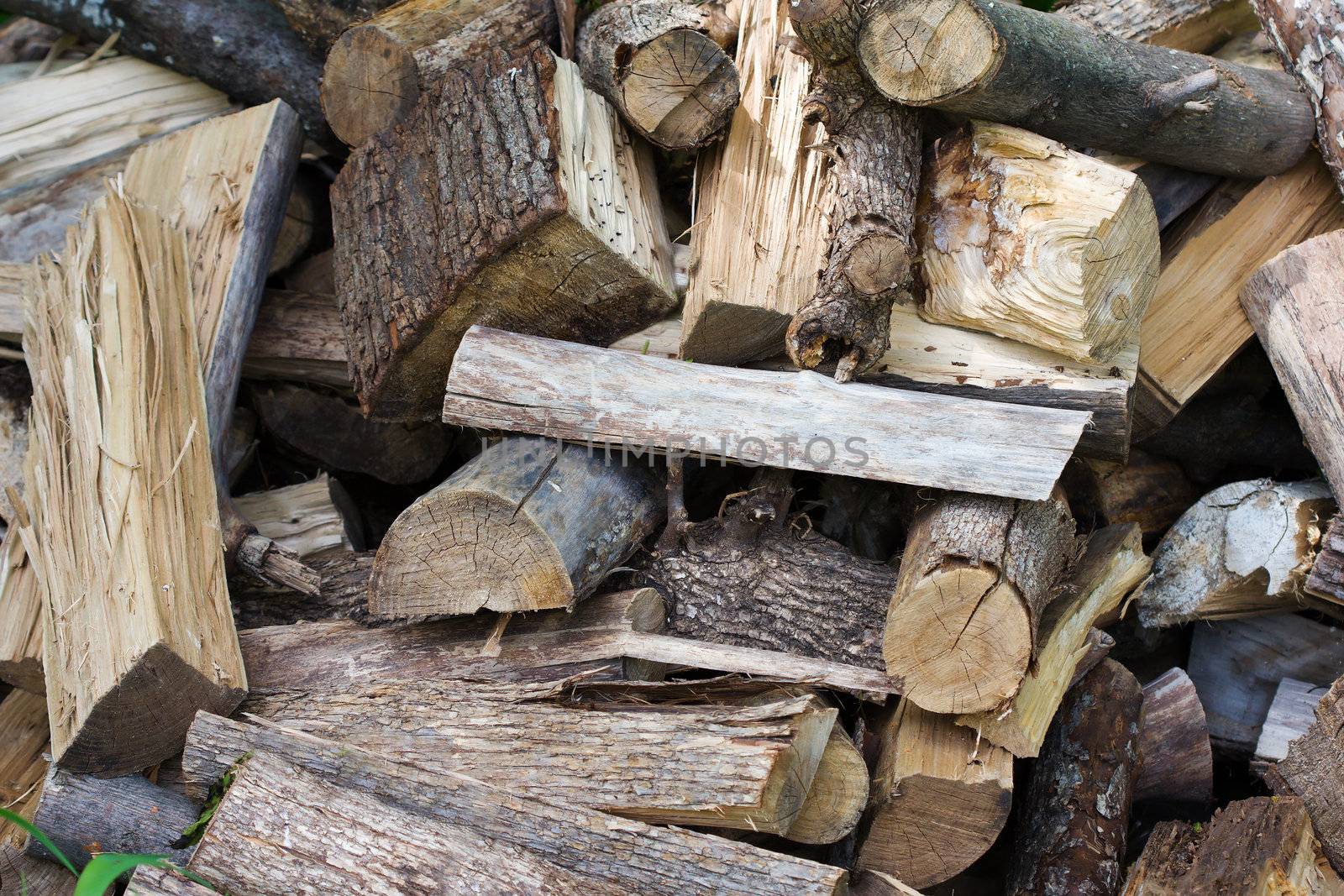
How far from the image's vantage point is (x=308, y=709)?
2.54 meters

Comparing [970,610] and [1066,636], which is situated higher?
[970,610]

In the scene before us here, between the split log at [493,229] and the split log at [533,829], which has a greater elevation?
the split log at [493,229]

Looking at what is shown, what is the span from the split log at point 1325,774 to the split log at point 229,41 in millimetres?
3491

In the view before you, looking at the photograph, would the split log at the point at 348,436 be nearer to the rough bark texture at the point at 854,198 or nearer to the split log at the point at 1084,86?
the rough bark texture at the point at 854,198

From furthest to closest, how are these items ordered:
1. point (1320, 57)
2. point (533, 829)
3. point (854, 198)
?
point (1320, 57) < point (854, 198) < point (533, 829)

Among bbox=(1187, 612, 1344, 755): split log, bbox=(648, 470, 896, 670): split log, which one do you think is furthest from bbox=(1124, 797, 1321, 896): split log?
bbox=(648, 470, 896, 670): split log

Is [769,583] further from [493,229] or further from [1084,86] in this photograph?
[1084,86]

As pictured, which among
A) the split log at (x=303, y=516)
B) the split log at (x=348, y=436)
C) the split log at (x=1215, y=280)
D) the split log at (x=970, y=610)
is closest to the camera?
the split log at (x=970, y=610)

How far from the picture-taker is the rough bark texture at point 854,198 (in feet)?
8.12

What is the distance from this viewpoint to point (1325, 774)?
8.12 ft

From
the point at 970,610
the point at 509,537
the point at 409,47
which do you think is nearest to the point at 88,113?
the point at 409,47

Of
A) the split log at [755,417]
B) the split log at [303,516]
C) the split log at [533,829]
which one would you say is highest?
the split log at [755,417]

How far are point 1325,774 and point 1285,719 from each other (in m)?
0.36

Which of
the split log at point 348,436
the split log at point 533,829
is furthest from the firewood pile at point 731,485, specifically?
the split log at point 348,436
